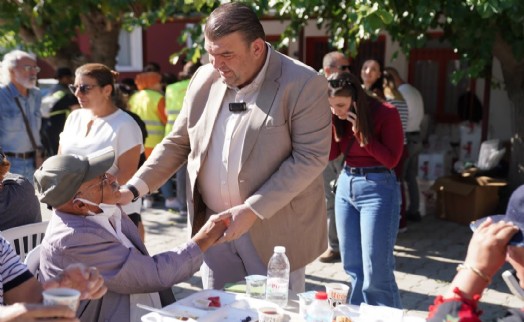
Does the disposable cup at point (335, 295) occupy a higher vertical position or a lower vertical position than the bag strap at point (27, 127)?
lower

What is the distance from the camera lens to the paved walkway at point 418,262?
5574mm

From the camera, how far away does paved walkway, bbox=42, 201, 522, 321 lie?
5574 mm

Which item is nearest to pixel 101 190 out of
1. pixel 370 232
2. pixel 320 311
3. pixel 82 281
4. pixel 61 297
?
pixel 82 281

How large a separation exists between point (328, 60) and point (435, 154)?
377 centimetres

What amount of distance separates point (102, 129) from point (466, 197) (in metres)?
5.12

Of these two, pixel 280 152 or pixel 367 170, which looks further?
pixel 367 170

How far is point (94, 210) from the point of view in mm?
2812

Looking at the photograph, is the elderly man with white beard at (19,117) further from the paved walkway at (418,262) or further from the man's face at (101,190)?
the man's face at (101,190)

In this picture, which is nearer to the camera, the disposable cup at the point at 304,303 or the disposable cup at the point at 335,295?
the disposable cup at the point at 304,303

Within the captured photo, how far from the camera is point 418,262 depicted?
6668 mm

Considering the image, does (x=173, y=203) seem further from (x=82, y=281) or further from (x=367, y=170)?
(x=82, y=281)

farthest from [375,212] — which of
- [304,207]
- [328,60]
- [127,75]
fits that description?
[127,75]

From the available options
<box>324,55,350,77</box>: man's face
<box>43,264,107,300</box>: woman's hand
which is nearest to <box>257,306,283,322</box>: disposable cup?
<box>43,264,107,300</box>: woman's hand

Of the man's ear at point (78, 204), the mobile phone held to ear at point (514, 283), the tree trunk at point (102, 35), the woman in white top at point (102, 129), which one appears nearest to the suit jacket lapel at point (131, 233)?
the man's ear at point (78, 204)
